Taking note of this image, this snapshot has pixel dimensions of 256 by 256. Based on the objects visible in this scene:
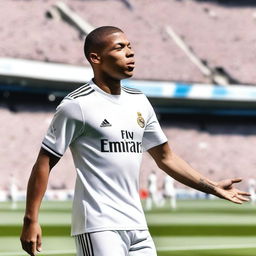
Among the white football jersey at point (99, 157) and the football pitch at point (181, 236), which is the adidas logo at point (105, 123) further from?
the football pitch at point (181, 236)

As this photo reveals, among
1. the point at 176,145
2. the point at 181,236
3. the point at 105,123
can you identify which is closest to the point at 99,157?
the point at 105,123

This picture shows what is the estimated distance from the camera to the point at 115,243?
3.89m

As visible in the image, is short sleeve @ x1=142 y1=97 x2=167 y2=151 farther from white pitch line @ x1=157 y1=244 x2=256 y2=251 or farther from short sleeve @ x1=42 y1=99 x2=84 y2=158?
white pitch line @ x1=157 y1=244 x2=256 y2=251

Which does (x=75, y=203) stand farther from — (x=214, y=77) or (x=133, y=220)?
(x=214, y=77)

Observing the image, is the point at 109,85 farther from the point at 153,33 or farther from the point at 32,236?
the point at 153,33

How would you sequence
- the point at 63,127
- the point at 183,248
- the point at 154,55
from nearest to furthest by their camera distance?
the point at 63,127 < the point at 183,248 < the point at 154,55

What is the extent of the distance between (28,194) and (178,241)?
33.0ft

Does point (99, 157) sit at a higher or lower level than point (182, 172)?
higher

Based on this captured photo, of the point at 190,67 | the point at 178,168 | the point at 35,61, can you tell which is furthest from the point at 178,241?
the point at 190,67

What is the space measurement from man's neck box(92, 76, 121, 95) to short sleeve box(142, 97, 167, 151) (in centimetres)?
26

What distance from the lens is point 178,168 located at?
4410 mm

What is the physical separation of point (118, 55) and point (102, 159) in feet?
1.84

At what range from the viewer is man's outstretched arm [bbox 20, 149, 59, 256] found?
3.83m

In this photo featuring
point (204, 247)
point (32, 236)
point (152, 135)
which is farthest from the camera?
point (204, 247)
